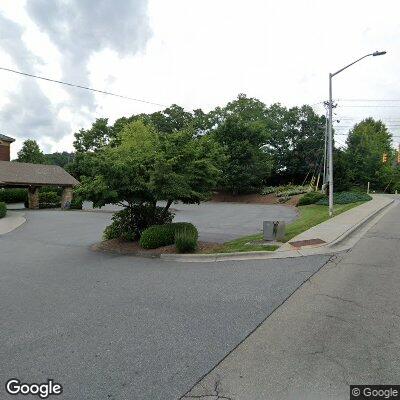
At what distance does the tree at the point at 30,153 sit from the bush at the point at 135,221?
184 ft

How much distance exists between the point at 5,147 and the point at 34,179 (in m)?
14.7

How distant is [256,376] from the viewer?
429 cm

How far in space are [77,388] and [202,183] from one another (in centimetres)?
1042

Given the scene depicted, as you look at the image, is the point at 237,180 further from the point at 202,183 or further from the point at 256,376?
the point at 256,376

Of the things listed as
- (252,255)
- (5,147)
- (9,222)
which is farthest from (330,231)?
(5,147)

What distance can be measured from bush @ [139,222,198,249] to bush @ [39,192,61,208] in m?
29.8

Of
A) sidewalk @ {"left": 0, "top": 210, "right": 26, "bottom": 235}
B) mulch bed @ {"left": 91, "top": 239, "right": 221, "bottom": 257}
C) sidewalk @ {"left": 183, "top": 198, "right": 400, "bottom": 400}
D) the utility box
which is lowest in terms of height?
sidewalk @ {"left": 0, "top": 210, "right": 26, "bottom": 235}

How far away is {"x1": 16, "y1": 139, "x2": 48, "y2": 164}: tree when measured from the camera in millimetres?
65000

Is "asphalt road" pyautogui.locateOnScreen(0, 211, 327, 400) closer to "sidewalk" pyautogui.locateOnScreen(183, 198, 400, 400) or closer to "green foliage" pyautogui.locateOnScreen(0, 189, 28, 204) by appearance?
"sidewalk" pyautogui.locateOnScreen(183, 198, 400, 400)

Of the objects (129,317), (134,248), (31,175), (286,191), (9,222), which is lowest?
(9,222)

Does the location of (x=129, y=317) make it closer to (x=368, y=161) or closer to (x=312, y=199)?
(x=312, y=199)

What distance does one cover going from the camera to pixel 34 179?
36938 mm

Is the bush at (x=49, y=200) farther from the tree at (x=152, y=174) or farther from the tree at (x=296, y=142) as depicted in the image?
the tree at (x=296, y=142)

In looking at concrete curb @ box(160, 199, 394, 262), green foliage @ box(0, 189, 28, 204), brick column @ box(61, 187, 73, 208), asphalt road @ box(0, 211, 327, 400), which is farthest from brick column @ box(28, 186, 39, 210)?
concrete curb @ box(160, 199, 394, 262)
